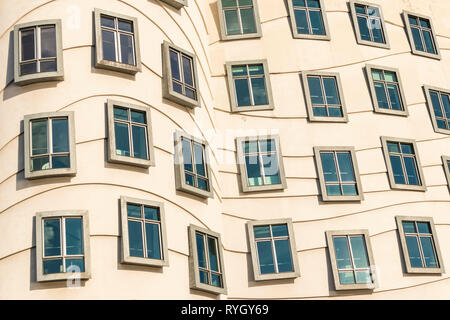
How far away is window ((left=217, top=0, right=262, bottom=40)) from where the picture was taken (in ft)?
82.5

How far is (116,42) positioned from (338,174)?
7593 millimetres

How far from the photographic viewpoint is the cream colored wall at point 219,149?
61.3ft

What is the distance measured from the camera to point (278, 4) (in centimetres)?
2575

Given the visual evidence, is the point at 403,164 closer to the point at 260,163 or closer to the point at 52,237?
the point at 260,163

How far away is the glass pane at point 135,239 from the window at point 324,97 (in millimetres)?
7286

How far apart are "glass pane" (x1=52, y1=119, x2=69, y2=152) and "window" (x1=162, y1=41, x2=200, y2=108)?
3061 mm

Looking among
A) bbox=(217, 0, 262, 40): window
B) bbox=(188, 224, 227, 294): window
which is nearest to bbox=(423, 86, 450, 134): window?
bbox=(217, 0, 262, 40): window

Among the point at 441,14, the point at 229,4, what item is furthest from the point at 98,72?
the point at 441,14

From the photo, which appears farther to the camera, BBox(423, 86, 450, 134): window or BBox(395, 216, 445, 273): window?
BBox(423, 86, 450, 134): window

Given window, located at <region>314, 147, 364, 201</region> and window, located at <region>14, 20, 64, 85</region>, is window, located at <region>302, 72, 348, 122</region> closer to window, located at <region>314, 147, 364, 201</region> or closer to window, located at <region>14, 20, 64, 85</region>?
window, located at <region>314, 147, 364, 201</region>

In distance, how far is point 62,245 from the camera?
716 inches

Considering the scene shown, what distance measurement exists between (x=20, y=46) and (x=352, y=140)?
397 inches

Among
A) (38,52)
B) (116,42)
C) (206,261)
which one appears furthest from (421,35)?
(38,52)
